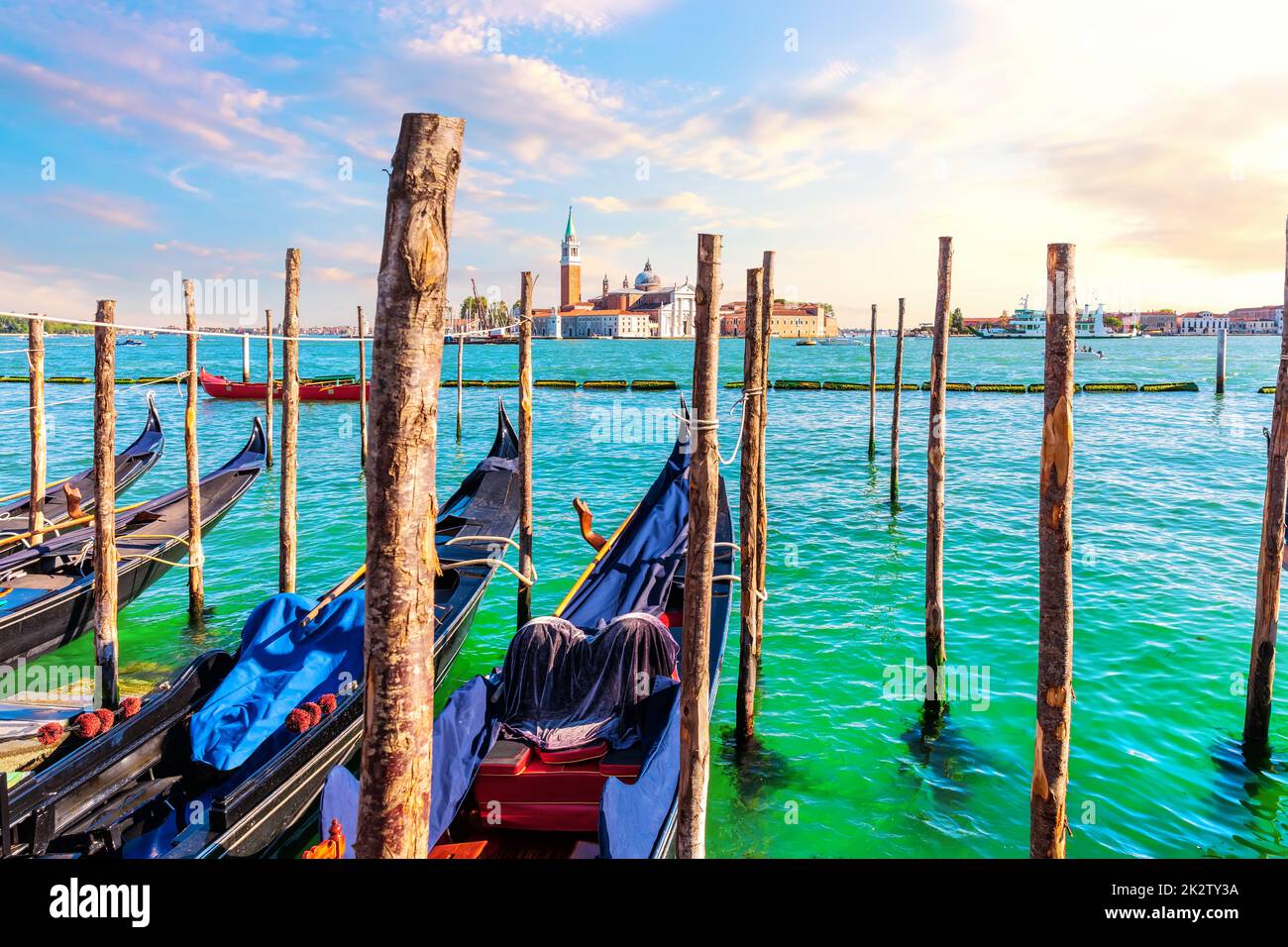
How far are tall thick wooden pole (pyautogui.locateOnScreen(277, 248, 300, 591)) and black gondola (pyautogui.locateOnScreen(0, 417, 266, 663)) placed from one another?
4.48ft

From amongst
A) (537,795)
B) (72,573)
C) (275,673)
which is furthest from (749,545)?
(72,573)

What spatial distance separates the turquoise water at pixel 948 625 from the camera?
5.93 meters

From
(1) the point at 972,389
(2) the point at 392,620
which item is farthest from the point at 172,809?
(1) the point at 972,389

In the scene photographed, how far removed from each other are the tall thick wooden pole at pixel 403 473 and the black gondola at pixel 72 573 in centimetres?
740

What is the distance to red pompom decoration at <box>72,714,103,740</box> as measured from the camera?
5.30 metres

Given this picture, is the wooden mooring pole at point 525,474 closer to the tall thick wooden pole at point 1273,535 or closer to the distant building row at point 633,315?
the tall thick wooden pole at point 1273,535

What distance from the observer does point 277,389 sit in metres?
34.6

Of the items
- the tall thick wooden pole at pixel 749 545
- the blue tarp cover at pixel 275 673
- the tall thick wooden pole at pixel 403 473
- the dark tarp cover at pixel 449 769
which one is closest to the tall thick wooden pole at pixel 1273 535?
the tall thick wooden pole at pixel 749 545

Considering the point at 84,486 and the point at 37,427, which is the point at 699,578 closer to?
the point at 37,427

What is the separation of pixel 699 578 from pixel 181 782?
145 inches

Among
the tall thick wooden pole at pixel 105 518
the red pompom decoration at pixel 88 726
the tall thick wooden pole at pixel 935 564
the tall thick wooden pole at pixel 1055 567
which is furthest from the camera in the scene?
the tall thick wooden pole at pixel 935 564

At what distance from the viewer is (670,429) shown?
98.5 ft

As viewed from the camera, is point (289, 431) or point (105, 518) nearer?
point (105, 518)

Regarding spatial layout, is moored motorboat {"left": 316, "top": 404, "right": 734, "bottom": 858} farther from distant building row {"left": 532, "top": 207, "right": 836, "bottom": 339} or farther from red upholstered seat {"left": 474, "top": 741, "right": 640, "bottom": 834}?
distant building row {"left": 532, "top": 207, "right": 836, "bottom": 339}
